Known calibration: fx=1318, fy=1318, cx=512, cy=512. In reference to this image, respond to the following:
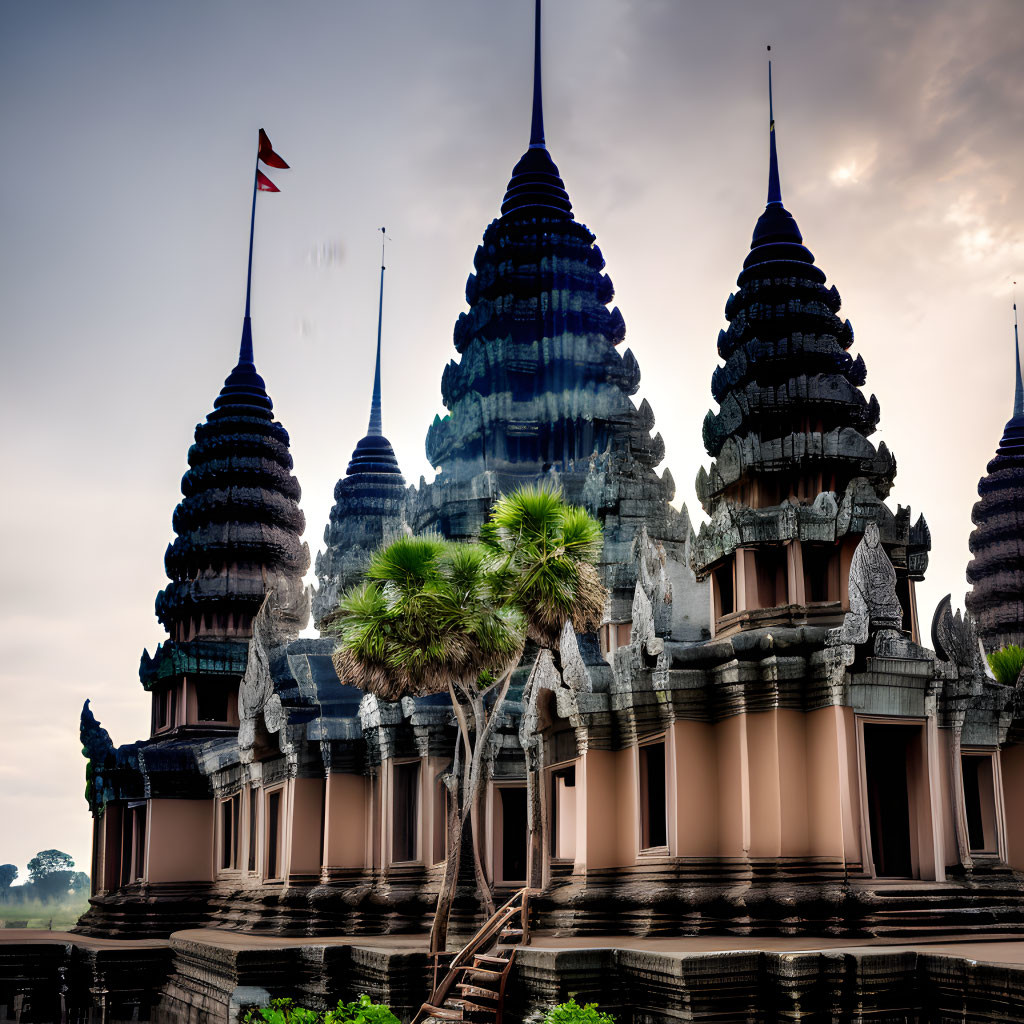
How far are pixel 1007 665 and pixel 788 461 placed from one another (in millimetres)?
7334

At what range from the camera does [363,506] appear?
142 feet

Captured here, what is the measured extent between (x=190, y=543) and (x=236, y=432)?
10.8 ft

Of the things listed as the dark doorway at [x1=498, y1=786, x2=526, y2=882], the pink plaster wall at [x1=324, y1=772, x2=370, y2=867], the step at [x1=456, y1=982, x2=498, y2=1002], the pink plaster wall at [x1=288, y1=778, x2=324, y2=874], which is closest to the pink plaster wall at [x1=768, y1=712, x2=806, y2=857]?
the step at [x1=456, y1=982, x2=498, y2=1002]

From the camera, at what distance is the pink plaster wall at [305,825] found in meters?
23.8

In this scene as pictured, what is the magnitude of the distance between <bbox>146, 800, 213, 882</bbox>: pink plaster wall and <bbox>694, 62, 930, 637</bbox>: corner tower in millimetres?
15427

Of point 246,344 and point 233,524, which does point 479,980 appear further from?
point 246,344

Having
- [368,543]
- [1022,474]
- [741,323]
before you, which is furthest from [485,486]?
[1022,474]

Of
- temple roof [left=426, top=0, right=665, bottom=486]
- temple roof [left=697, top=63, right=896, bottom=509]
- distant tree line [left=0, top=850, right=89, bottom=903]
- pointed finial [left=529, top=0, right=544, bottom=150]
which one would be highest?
pointed finial [left=529, top=0, right=544, bottom=150]

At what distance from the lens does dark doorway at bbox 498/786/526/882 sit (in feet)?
72.4

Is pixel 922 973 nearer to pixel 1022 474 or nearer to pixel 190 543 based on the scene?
pixel 190 543

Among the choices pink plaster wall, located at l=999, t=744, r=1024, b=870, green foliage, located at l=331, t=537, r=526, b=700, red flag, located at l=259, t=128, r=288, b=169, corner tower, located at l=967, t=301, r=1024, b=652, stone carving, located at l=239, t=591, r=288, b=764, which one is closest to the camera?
green foliage, located at l=331, t=537, r=526, b=700

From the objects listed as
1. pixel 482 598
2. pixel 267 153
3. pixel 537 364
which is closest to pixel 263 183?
pixel 267 153

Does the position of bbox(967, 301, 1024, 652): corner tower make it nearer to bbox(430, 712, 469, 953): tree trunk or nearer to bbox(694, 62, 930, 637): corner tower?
bbox(694, 62, 930, 637): corner tower

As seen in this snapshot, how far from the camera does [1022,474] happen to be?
40156 mm
